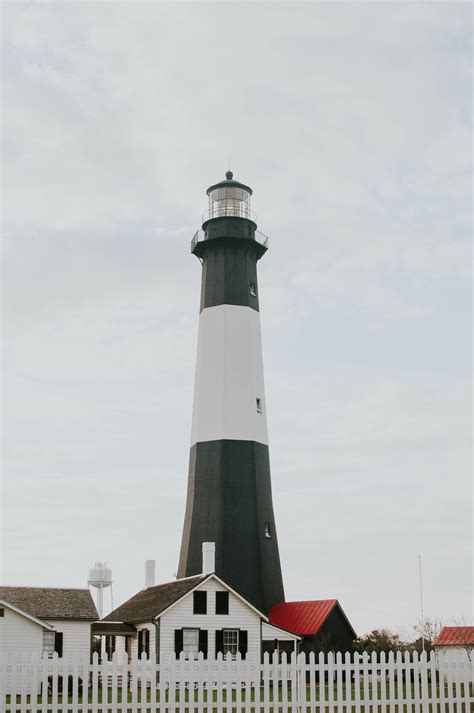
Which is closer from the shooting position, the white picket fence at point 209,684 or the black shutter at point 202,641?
the white picket fence at point 209,684

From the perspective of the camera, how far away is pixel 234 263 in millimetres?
40656

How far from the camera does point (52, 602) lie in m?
34.5

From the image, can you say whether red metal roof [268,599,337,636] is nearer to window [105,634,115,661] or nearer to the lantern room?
window [105,634,115,661]

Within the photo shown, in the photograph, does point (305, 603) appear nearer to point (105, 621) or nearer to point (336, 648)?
point (336, 648)

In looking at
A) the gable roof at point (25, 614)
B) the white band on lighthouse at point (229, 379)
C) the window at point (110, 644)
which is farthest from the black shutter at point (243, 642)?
the white band on lighthouse at point (229, 379)

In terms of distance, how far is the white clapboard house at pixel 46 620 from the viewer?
31609 mm

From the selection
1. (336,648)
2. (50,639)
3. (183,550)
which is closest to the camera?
(50,639)

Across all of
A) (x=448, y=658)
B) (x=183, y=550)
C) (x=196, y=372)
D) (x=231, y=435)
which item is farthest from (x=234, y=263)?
(x=448, y=658)

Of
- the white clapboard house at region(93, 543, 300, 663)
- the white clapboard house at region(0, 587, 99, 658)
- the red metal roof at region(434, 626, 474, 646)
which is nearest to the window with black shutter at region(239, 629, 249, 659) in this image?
the white clapboard house at region(93, 543, 300, 663)

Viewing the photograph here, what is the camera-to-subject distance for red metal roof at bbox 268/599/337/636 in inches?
1422

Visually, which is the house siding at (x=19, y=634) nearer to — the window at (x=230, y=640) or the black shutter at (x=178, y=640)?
the black shutter at (x=178, y=640)

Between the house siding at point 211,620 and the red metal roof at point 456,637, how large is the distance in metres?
11.3

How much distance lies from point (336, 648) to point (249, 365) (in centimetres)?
1143

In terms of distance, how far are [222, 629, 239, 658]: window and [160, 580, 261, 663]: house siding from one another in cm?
18
